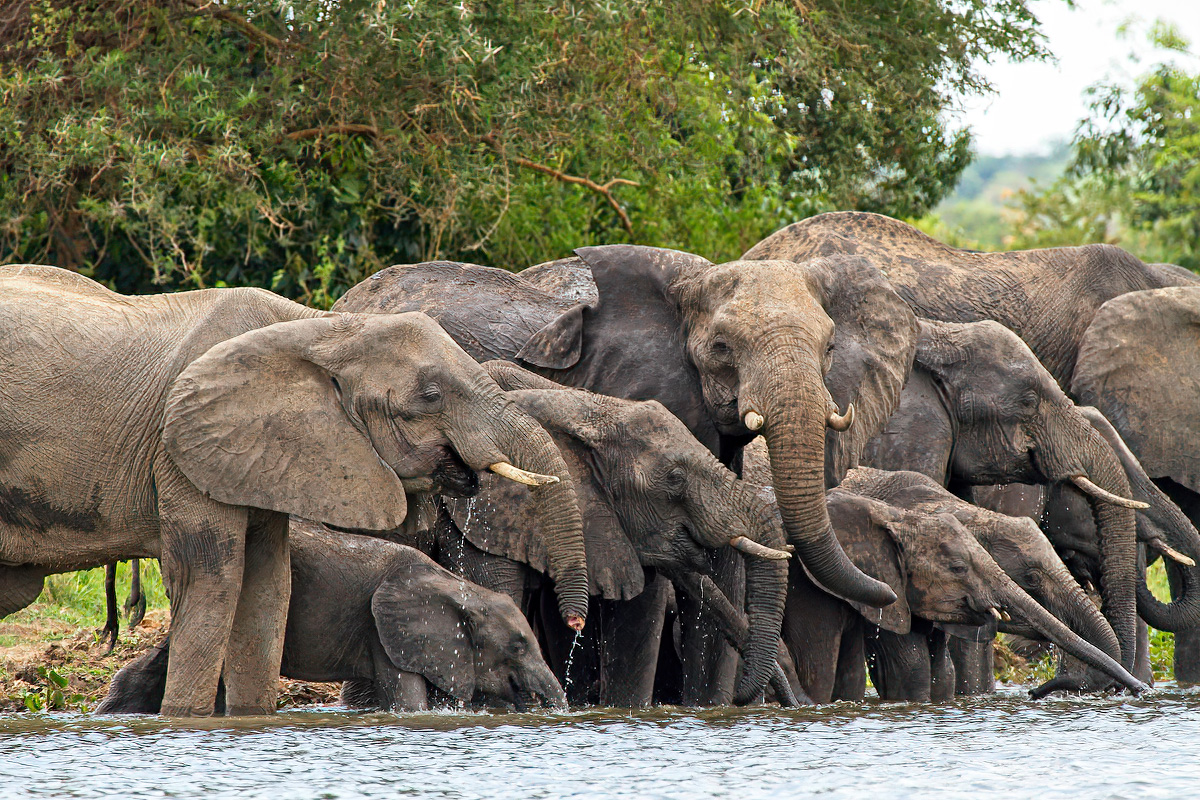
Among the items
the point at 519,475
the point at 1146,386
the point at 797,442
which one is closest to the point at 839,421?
the point at 797,442

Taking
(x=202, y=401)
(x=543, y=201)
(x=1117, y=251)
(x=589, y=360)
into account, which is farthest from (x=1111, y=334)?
(x=202, y=401)

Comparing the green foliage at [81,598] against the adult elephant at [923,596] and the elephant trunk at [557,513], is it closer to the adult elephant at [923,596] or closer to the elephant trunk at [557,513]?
the elephant trunk at [557,513]

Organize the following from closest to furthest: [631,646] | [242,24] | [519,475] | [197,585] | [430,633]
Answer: [519,475] < [197,585] < [430,633] < [631,646] < [242,24]

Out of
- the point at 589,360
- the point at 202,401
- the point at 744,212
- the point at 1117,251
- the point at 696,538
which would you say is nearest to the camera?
the point at 202,401

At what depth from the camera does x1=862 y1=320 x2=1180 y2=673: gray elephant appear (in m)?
9.32

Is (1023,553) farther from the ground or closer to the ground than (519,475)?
closer to the ground

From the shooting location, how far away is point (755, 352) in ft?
24.5

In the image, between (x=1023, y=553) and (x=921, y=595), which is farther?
(x=1023, y=553)

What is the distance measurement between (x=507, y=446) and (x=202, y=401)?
3.54 feet

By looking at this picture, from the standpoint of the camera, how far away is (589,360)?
8.51 metres

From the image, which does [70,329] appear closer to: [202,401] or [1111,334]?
[202,401]

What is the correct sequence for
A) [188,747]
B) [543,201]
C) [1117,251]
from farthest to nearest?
[543,201] < [1117,251] < [188,747]

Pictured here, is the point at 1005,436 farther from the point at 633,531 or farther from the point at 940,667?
the point at 633,531

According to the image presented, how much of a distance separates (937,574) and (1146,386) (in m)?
2.76
